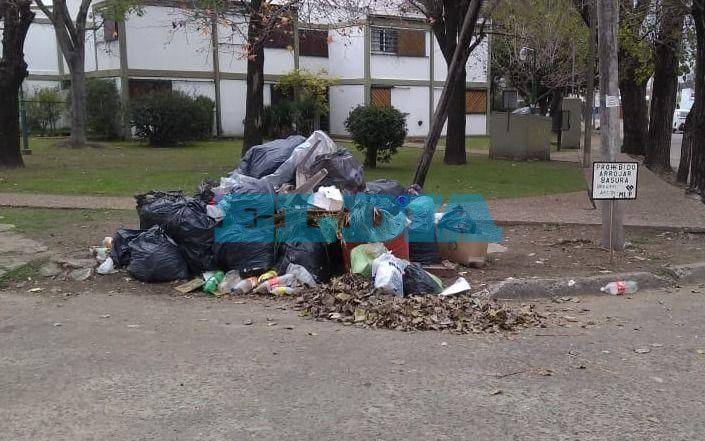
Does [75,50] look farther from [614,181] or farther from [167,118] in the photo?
[614,181]

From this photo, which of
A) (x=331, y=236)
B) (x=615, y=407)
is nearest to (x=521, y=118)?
(x=331, y=236)

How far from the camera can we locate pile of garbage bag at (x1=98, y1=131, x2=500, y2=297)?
22.9ft

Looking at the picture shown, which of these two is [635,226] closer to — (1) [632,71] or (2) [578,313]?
(2) [578,313]

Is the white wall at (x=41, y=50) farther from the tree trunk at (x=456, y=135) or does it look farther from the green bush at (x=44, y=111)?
the tree trunk at (x=456, y=135)

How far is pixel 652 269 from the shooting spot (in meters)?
7.66

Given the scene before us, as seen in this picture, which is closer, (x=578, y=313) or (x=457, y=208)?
(x=578, y=313)

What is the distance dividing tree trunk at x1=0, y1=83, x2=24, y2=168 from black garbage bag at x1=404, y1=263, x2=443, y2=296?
43.9 ft

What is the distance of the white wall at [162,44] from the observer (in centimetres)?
2873

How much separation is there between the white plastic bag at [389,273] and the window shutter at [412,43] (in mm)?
29834

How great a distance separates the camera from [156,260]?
7191 mm

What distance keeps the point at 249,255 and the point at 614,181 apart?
13.8 feet

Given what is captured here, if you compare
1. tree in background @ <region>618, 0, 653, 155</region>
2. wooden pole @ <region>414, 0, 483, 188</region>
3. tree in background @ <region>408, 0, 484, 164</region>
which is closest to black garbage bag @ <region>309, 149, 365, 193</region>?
wooden pole @ <region>414, 0, 483, 188</region>

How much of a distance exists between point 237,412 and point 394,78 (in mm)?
32361

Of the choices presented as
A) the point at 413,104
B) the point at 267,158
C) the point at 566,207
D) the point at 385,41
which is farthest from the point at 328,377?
the point at 413,104
